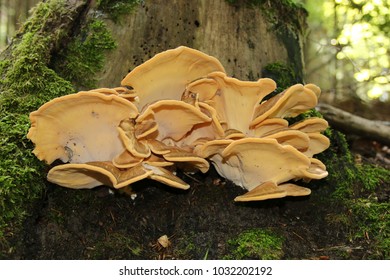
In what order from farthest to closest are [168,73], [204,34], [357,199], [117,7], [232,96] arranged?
[204,34], [117,7], [357,199], [232,96], [168,73]

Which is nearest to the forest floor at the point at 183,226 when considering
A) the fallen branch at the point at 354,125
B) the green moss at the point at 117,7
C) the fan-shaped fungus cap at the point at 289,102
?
the fan-shaped fungus cap at the point at 289,102

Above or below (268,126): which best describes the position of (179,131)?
below

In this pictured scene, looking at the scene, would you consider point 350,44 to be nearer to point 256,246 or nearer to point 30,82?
point 256,246

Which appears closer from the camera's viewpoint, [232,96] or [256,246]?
[256,246]

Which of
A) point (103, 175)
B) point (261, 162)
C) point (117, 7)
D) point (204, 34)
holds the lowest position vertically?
point (103, 175)

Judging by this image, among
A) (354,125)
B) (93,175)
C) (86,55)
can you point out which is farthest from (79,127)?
(354,125)

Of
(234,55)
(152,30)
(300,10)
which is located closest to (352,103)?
(300,10)

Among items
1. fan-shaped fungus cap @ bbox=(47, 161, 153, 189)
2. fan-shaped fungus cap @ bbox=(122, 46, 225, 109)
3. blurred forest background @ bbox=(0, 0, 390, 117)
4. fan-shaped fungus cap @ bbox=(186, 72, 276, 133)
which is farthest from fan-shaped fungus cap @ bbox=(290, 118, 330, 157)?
blurred forest background @ bbox=(0, 0, 390, 117)

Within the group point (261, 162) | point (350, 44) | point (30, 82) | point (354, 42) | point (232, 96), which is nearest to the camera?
point (261, 162)
